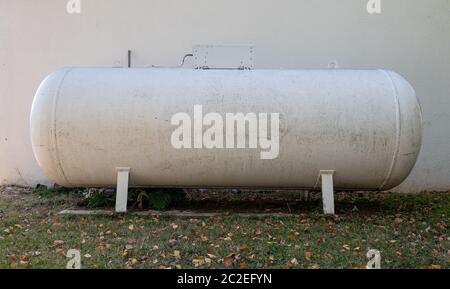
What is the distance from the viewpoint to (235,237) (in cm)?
462

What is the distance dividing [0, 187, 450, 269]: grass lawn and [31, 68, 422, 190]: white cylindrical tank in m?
0.53

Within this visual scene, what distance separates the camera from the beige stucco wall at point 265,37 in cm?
693

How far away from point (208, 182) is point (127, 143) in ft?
3.19

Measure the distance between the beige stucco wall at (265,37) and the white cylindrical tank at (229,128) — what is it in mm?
1672

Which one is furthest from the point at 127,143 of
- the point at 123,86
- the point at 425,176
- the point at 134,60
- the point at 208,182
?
the point at 425,176

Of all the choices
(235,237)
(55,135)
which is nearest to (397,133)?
(235,237)

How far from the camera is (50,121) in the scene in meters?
5.27

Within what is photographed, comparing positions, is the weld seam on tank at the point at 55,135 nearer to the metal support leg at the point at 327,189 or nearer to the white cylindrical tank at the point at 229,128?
the white cylindrical tank at the point at 229,128

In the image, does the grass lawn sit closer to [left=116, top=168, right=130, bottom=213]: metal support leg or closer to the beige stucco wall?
[left=116, top=168, right=130, bottom=213]: metal support leg

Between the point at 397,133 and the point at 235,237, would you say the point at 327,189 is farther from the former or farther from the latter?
the point at 235,237

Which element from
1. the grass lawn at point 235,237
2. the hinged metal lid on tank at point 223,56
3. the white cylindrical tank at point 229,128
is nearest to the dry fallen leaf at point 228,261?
the grass lawn at point 235,237

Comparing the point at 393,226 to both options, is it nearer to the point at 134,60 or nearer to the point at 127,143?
the point at 127,143

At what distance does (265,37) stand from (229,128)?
7.26 ft

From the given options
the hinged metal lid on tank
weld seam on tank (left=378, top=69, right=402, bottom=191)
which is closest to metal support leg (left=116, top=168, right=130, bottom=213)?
the hinged metal lid on tank
